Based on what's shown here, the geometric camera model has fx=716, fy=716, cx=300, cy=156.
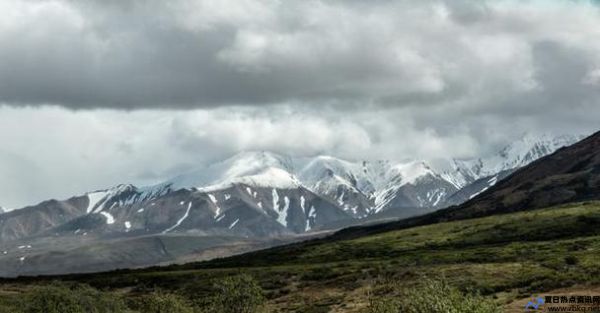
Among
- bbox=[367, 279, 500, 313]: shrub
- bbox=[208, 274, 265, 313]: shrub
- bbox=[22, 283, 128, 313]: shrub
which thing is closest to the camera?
bbox=[367, 279, 500, 313]: shrub

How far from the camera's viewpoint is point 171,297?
127m

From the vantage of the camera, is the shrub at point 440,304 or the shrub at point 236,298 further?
the shrub at point 236,298

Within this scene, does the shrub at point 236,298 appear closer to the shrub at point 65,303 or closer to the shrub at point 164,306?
the shrub at point 164,306

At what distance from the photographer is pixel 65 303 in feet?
429

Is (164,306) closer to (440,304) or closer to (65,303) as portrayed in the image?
(65,303)

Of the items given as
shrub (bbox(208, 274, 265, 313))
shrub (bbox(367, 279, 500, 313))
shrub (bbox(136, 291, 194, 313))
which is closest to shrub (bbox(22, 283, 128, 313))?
shrub (bbox(136, 291, 194, 313))

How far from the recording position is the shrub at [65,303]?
127 meters

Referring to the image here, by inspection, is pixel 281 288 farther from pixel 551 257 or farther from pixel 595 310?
pixel 595 310

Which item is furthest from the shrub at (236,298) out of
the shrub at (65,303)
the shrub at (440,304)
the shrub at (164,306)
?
the shrub at (440,304)

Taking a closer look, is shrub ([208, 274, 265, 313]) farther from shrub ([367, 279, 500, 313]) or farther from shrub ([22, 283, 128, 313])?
shrub ([367, 279, 500, 313])

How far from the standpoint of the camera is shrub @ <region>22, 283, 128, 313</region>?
126750 millimetres

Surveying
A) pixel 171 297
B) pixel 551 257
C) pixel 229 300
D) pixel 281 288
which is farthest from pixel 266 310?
pixel 551 257

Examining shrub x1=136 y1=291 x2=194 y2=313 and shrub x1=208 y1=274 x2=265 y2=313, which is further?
shrub x1=208 y1=274 x2=265 y2=313

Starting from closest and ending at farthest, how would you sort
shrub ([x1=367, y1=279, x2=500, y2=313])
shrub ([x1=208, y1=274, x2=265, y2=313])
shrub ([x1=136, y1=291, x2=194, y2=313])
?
shrub ([x1=367, y1=279, x2=500, y2=313]) → shrub ([x1=136, y1=291, x2=194, y2=313]) → shrub ([x1=208, y1=274, x2=265, y2=313])
